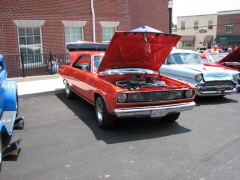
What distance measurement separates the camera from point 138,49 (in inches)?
227

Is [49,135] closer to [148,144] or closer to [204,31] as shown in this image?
[148,144]

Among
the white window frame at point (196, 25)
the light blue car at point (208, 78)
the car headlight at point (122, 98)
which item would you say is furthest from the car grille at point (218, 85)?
the white window frame at point (196, 25)

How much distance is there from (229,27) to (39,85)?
127 ft

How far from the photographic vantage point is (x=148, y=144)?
4566 millimetres

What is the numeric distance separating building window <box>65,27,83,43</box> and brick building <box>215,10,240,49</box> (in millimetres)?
32409

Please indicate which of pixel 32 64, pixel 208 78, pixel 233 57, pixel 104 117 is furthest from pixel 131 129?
pixel 32 64

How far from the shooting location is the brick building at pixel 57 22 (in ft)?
36.2

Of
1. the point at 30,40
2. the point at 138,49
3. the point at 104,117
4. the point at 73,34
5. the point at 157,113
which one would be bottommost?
the point at 104,117

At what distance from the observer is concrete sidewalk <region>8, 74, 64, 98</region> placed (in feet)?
27.7

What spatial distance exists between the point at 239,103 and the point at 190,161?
4616mm

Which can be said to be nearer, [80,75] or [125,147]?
[125,147]

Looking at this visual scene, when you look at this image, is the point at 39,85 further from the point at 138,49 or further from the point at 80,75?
the point at 138,49

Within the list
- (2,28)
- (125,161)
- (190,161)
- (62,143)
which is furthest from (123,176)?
(2,28)

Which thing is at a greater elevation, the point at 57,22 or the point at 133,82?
the point at 57,22
